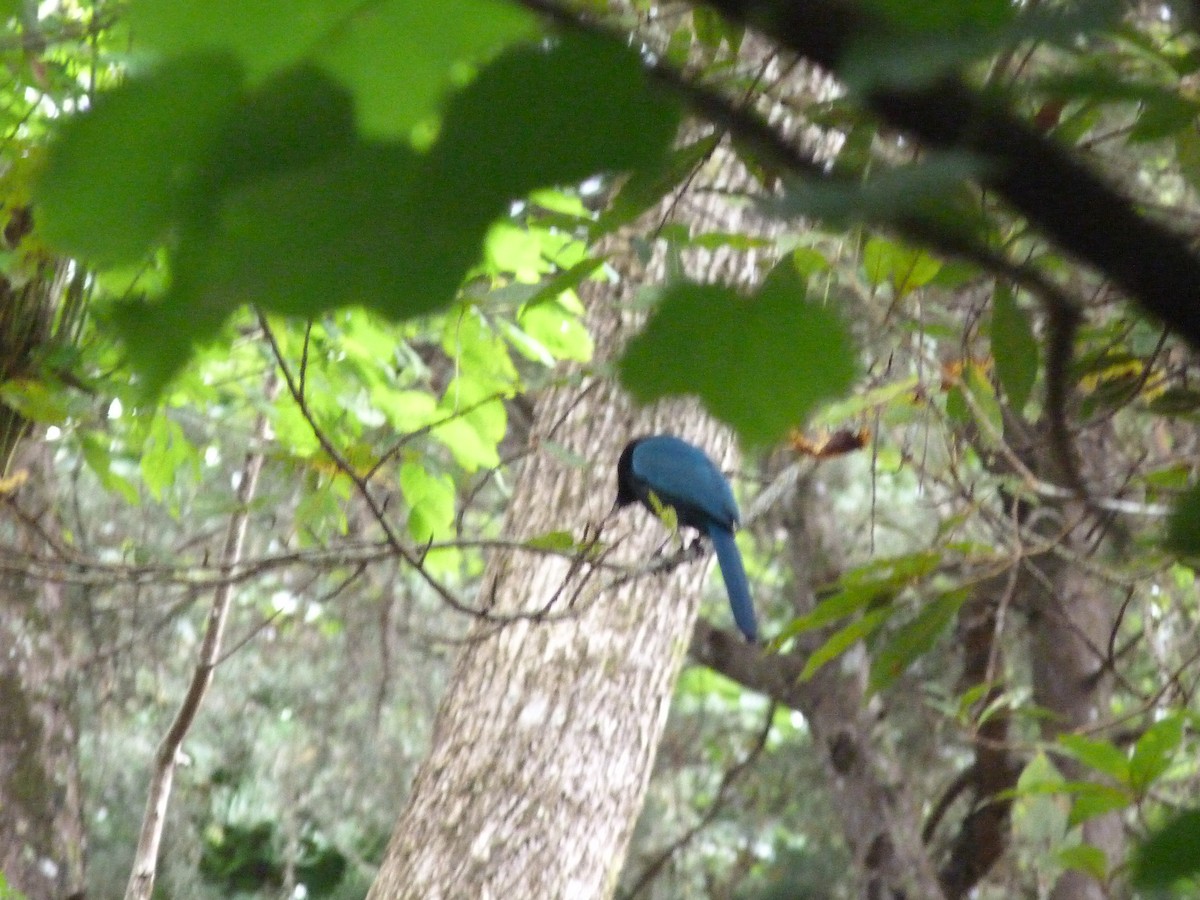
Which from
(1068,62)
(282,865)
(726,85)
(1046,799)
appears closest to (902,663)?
(726,85)

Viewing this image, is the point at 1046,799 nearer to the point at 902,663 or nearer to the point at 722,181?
the point at 902,663

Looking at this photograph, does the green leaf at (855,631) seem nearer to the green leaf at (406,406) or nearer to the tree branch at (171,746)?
the green leaf at (406,406)

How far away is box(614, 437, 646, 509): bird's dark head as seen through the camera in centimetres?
429

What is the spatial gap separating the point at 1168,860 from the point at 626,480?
393cm

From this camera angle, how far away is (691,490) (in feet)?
14.8

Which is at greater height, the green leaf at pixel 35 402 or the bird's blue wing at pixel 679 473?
the bird's blue wing at pixel 679 473

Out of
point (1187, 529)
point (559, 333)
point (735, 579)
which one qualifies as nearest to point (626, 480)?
point (735, 579)

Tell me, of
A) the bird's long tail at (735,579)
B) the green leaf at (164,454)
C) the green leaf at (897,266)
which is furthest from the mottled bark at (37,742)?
the green leaf at (897,266)

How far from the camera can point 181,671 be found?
7723 mm

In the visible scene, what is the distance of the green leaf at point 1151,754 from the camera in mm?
1777

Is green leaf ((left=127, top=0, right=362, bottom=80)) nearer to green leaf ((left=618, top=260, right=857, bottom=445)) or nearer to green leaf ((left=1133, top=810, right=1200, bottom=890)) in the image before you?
green leaf ((left=618, top=260, right=857, bottom=445))

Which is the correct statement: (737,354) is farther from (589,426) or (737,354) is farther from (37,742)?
(37,742)

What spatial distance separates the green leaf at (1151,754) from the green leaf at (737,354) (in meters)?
1.54

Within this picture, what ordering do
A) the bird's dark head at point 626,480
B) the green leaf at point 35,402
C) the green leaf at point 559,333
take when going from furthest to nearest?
the bird's dark head at point 626,480 → the green leaf at point 559,333 → the green leaf at point 35,402
